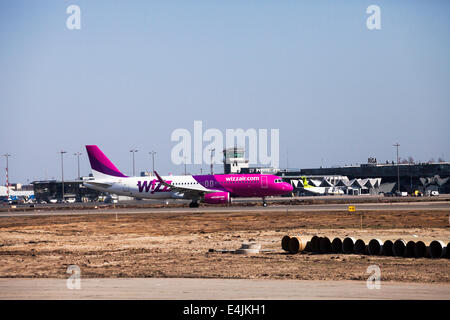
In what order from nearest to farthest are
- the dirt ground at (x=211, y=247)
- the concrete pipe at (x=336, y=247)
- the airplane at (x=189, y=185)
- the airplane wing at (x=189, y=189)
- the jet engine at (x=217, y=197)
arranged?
the dirt ground at (x=211, y=247) < the concrete pipe at (x=336, y=247) < the jet engine at (x=217, y=197) < the airplane at (x=189, y=185) < the airplane wing at (x=189, y=189)

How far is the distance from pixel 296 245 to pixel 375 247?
3.70m

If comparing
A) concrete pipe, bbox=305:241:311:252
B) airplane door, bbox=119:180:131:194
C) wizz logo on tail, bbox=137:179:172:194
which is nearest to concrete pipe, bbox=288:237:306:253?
concrete pipe, bbox=305:241:311:252

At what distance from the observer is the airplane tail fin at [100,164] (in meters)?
87.4

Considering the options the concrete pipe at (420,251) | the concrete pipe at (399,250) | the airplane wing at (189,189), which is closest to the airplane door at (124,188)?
the airplane wing at (189,189)

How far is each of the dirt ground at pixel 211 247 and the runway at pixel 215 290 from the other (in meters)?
1.37

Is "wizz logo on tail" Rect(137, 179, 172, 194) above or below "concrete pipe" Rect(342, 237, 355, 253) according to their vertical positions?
above

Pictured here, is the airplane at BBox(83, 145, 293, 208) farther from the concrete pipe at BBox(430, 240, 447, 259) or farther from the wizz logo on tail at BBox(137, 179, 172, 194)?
the concrete pipe at BBox(430, 240, 447, 259)

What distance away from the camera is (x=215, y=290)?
20.1 metres

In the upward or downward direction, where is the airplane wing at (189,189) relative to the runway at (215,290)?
upward

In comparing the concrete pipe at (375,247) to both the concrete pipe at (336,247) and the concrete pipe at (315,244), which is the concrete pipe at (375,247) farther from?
the concrete pipe at (315,244)

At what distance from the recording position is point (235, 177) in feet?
268

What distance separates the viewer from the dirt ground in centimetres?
2439
